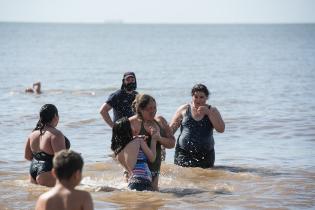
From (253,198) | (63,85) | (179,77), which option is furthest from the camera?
(179,77)

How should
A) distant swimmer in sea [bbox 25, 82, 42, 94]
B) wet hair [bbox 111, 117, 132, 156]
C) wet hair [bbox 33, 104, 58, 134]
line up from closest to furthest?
wet hair [bbox 111, 117, 132, 156]
wet hair [bbox 33, 104, 58, 134]
distant swimmer in sea [bbox 25, 82, 42, 94]

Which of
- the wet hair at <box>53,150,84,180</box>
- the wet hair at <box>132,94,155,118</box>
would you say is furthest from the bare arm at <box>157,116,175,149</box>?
the wet hair at <box>53,150,84,180</box>

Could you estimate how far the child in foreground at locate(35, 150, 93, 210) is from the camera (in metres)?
5.20

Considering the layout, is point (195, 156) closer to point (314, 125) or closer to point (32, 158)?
point (32, 158)

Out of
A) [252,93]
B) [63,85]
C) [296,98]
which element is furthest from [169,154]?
[63,85]

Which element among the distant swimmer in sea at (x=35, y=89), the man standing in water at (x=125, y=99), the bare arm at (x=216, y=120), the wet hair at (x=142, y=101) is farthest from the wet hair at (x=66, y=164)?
the distant swimmer in sea at (x=35, y=89)

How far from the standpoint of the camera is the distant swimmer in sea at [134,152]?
8023mm

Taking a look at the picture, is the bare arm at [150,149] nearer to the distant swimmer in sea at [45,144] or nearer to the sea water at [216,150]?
the sea water at [216,150]

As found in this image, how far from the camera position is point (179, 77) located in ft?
131

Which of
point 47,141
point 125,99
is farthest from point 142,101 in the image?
point 125,99

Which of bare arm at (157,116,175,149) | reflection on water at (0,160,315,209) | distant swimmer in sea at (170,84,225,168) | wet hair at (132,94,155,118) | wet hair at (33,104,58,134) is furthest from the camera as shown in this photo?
distant swimmer in sea at (170,84,225,168)

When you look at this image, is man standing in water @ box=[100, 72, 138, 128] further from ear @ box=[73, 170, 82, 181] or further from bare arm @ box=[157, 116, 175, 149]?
ear @ box=[73, 170, 82, 181]

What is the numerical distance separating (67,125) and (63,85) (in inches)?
618

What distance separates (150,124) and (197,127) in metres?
2.28
